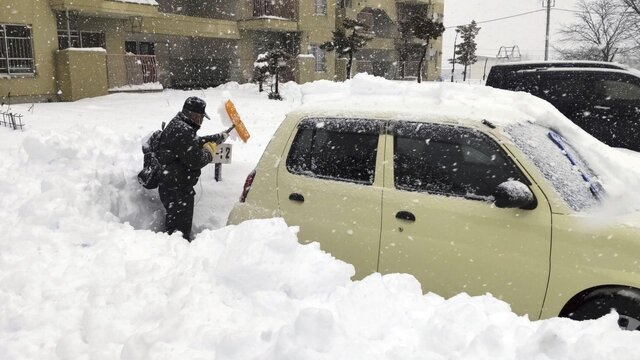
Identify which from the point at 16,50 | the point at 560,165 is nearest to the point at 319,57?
the point at 16,50

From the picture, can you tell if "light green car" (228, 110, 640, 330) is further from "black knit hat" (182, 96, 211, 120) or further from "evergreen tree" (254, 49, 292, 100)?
"evergreen tree" (254, 49, 292, 100)

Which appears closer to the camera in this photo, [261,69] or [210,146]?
[210,146]

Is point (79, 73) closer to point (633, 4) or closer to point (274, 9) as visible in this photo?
point (274, 9)

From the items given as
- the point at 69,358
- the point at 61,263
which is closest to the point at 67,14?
the point at 61,263

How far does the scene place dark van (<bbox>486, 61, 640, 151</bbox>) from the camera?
755cm

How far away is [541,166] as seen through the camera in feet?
11.0

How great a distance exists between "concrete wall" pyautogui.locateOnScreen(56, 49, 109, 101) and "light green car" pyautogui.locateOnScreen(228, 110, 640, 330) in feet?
51.5

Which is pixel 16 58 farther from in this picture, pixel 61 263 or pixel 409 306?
pixel 409 306

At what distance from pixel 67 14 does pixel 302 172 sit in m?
17.0

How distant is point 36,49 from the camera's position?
17.2 metres

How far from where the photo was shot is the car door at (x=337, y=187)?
12.4 ft

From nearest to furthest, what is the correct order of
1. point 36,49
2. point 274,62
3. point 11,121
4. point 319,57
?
point 11,121, point 36,49, point 274,62, point 319,57

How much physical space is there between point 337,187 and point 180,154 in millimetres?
1850

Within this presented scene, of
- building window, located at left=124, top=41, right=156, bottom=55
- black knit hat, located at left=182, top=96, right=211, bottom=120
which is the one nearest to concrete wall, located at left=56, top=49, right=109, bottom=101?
building window, located at left=124, top=41, right=156, bottom=55
